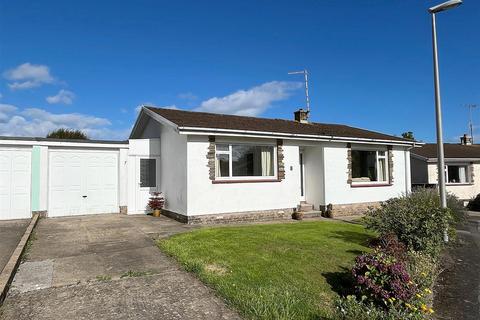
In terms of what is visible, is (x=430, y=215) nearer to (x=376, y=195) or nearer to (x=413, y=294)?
(x=413, y=294)

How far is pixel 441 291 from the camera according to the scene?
6.72 meters

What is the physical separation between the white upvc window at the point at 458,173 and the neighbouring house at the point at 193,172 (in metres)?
12.9

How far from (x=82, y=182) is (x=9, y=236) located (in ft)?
15.0

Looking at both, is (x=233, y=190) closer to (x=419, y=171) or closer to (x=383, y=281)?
(x=383, y=281)

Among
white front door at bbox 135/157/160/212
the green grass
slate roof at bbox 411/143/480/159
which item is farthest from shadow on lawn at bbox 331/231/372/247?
slate roof at bbox 411/143/480/159

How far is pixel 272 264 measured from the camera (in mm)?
6855

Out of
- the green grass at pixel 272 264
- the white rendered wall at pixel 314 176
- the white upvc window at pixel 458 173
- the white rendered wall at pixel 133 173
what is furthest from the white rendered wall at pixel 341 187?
the white upvc window at pixel 458 173

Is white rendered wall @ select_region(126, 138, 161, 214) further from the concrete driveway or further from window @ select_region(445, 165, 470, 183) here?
window @ select_region(445, 165, 470, 183)

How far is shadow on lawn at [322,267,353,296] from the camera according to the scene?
5.99m

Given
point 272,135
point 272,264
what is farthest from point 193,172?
point 272,264

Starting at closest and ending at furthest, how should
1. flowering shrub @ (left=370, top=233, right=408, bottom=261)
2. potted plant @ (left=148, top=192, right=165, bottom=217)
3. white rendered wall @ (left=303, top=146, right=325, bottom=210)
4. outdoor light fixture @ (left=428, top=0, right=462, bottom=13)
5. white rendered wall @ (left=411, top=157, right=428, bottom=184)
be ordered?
1. flowering shrub @ (left=370, top=233, right=408, bottom=261)
2. outdoor light fixture @ (left=428, top=0, right=462, bottom=13)
3. potted plant @ (left=148, top=192, right=165, bottom=217)
4. white rendered wall @ (left=303, top=146, right=325, bottom=210)
5. white rendered wall @ (left=411, top=157, right=428, bottom=184)

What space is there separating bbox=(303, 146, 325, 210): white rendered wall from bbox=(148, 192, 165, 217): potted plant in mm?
6372

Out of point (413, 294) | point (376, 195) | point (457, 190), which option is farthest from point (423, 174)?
point (413, 294)

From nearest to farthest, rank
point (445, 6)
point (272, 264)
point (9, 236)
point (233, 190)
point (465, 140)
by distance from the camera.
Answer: point (272, 264) < point (9, 236) < point (445, 6) < point (233, 190) < point (465, 140)
